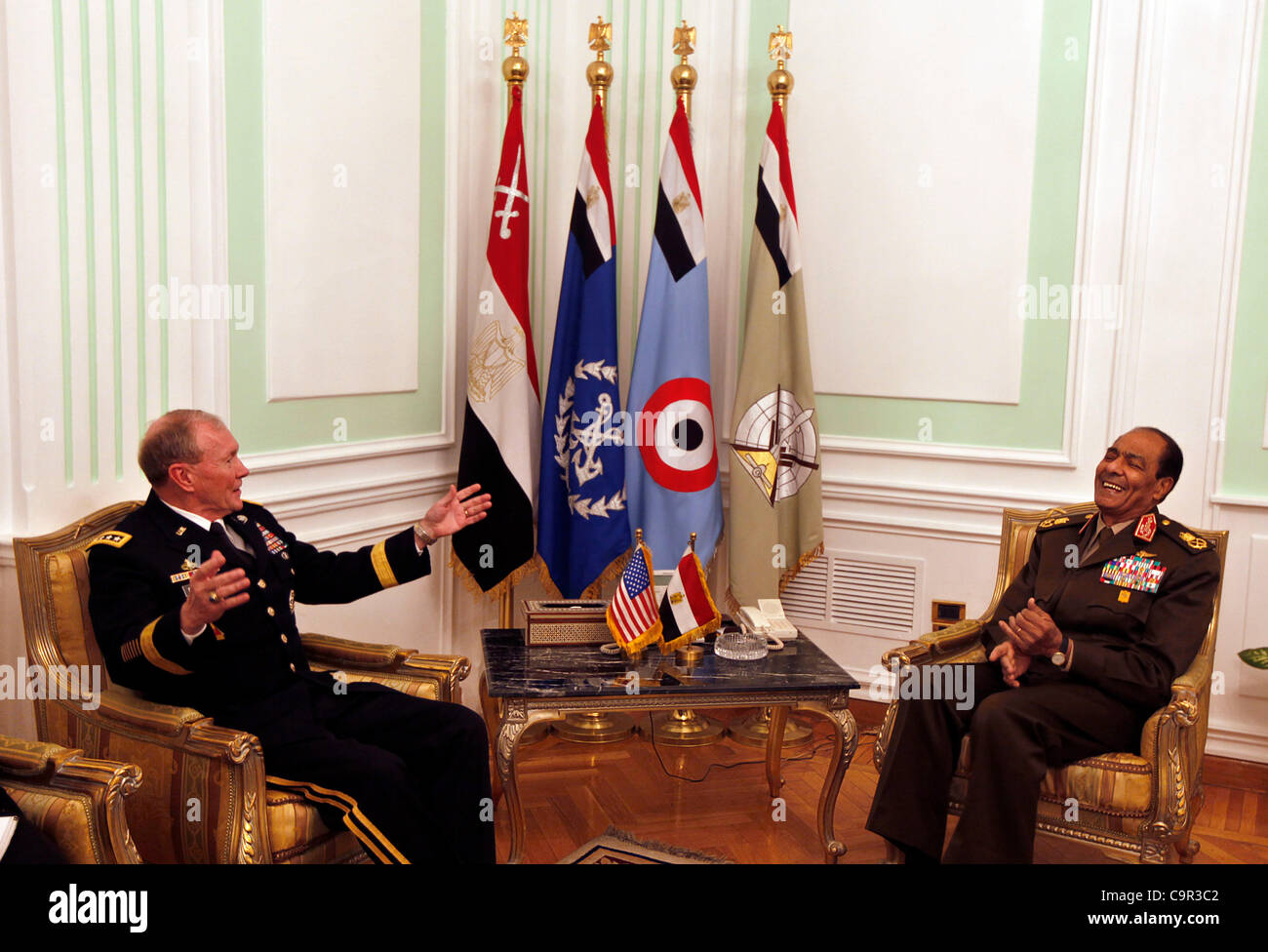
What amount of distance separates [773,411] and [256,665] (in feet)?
7.24

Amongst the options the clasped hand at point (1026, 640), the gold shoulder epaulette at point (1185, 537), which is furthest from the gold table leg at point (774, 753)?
the gold shoulder epaulette at point (1185, 537)

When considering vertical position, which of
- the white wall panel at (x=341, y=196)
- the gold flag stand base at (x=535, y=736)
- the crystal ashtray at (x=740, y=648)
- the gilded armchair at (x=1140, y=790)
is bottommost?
the gold flag stand base at (x=535, y=736)

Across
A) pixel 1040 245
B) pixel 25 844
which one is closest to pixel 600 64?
pixel 1040 245

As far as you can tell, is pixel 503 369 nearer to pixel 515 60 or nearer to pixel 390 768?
pixel 515 60

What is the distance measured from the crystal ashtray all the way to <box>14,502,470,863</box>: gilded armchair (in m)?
Result: 1.18

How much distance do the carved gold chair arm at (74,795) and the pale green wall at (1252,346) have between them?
11.6ft

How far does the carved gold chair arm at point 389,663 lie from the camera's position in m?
3.14

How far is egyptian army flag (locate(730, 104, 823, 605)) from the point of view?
4238 mm

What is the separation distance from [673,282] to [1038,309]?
1.33 meters

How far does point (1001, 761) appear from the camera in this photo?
2.92 metres

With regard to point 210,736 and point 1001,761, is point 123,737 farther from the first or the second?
point 1001,761

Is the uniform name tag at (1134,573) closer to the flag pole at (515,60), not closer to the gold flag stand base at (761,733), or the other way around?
the gold flag stand base at (761,733)

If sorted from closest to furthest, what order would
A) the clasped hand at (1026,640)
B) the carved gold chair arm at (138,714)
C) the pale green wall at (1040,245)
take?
1. the carved gold chair arm at (138,714)
2. the clasped hand at (1026,640)
3. the pale green wall at (1040,245)

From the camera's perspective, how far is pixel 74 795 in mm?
2209
